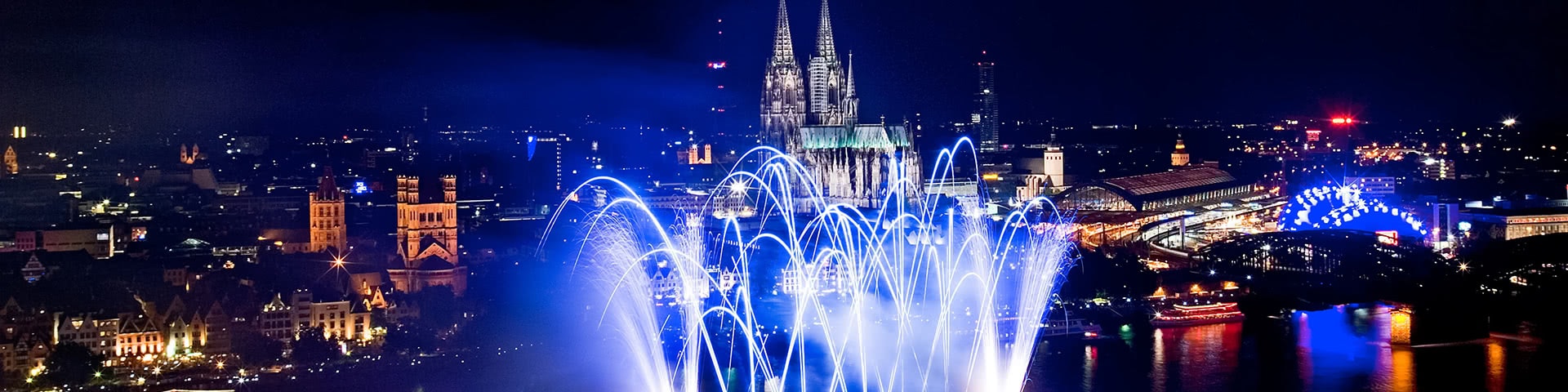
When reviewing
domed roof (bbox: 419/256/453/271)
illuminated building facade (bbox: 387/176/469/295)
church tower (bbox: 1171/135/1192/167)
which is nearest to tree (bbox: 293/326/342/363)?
illuminated building facade (bbox: 387/176/469/295)

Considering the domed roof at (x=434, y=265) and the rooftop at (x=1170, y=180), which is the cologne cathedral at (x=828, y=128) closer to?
the rooftop at (x=1170, y=180)

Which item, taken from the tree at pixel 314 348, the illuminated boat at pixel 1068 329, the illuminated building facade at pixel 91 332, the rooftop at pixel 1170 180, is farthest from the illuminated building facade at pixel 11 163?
the rooftop at pixel 1170 180

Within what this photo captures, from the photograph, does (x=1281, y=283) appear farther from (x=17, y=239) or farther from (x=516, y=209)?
(x=17, y=239)

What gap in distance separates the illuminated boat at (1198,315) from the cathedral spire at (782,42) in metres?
6.97

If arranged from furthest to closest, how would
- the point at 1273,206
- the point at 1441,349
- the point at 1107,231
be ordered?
the point at 1273,206 < the point at 1107,231 < the point at 1441,349

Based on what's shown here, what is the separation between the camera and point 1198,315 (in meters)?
13.3

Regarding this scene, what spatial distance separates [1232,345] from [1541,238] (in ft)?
13.8

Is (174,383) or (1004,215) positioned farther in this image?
(1004,215)

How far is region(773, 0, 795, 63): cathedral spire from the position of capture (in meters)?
19.3

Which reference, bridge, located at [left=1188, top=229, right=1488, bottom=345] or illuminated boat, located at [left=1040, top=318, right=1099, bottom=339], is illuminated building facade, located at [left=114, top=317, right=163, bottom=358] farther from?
bridge, located at [left=1188, top=229, right=1488, bottom=345]

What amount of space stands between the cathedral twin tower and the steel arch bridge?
5.09 metres

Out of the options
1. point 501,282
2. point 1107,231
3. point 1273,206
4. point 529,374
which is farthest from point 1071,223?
point 529,374

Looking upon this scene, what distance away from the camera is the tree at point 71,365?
10086 mm

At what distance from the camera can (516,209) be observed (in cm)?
2038
